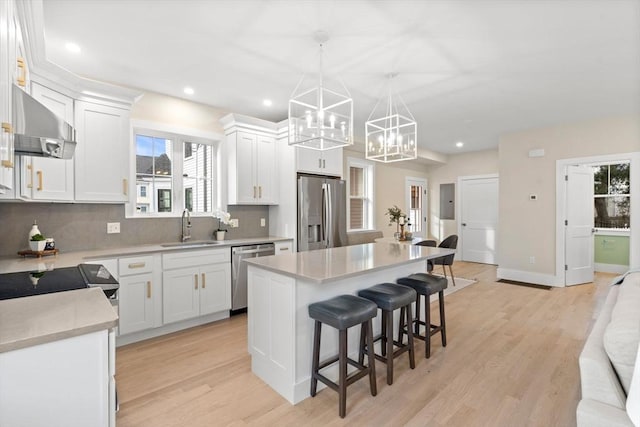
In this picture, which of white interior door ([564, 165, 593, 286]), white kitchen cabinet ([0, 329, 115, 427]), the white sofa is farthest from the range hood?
white interior door ([564, 165, 593, 286])

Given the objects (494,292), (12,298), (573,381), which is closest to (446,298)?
(494,292)

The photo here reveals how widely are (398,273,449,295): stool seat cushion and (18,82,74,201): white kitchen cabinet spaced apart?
10.3 ft

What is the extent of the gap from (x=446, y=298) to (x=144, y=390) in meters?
3.80

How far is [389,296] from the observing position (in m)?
2.27

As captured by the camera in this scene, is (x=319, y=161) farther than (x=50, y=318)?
Yes

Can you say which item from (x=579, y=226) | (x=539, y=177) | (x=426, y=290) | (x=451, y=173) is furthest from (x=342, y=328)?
(x=451, y=173)

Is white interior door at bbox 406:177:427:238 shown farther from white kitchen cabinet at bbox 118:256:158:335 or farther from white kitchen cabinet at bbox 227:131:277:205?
white kitchen cabinet at bbox 118:256:158:335

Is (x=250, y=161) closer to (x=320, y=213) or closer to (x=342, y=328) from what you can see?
(x=320, y=213)

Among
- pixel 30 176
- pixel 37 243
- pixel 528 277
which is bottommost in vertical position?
pixel 528 277

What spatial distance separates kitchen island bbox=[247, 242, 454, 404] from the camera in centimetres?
206

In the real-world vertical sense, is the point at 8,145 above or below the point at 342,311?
above

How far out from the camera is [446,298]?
4422 mm

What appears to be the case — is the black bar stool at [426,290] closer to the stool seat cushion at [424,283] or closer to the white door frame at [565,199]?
the stool seat cushion at [424,283]

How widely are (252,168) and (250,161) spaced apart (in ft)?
0.31
